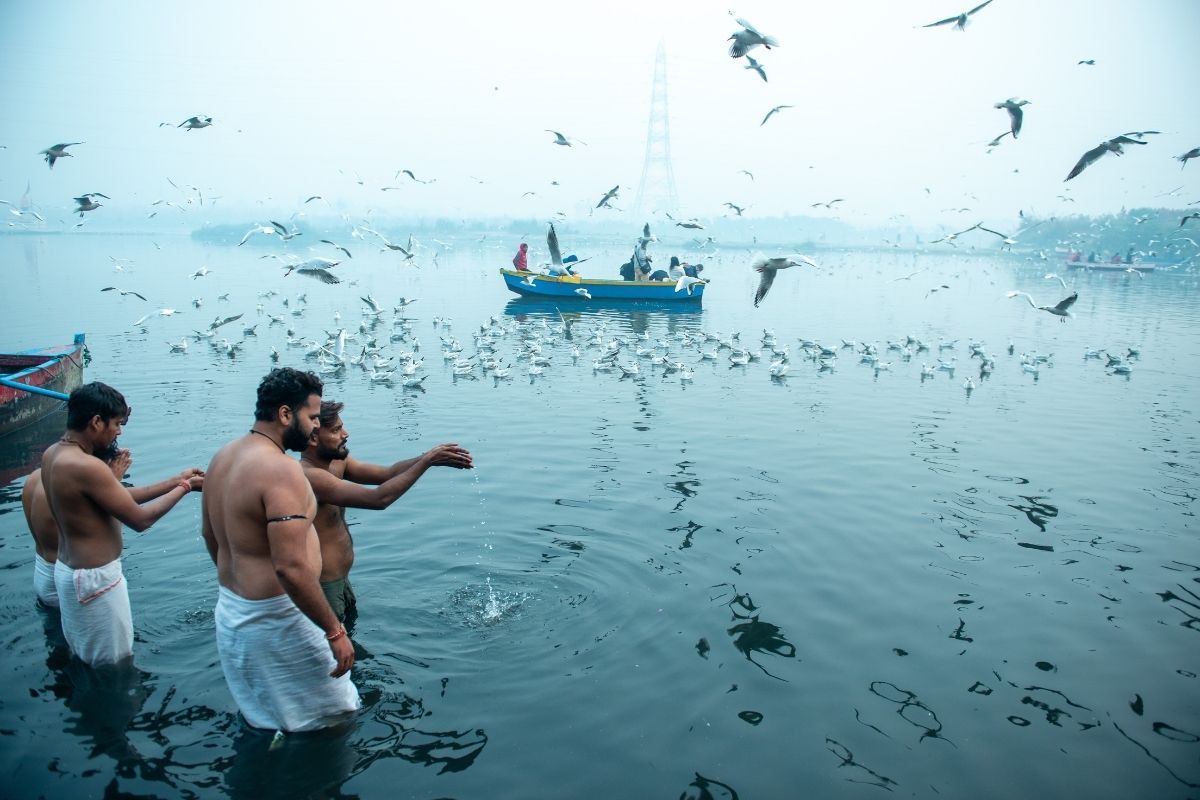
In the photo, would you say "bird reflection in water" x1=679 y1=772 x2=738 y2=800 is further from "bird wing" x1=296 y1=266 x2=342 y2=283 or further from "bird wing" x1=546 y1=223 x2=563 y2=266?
"bird wing" x1=546 y1=223 x2=563 y2=266

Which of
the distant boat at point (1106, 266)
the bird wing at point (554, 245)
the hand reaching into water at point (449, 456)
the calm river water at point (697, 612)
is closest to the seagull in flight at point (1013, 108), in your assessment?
the calm river water at point (697, 612)

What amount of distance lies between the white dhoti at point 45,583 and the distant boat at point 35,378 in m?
7.47

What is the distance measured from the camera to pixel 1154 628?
6.77 m

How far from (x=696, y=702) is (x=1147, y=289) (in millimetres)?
61025

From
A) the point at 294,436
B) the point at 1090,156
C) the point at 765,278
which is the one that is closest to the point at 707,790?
the point at 294,436

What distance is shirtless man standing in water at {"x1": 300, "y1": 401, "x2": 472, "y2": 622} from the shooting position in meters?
4.53

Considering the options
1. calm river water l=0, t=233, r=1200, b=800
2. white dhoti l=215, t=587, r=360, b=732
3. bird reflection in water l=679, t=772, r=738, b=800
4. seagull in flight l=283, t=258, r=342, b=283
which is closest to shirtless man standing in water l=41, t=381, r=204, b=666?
calm river water l=0, t=233, r=1200, b=800

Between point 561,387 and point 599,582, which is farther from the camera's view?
point 561,387

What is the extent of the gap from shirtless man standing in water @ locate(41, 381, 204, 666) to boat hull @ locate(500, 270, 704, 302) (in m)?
26.3

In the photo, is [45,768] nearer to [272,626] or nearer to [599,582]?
[272,626]

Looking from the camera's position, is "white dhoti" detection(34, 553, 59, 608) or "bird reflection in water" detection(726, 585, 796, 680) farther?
"bird reflection in water" detection(726, 585, 796, 680)

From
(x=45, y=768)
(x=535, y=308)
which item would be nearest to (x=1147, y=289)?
(x=535, y=308)

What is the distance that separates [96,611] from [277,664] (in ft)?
5.73

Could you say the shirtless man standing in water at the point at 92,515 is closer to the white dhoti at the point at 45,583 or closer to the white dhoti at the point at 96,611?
the white dhoti at the point at 96,611
